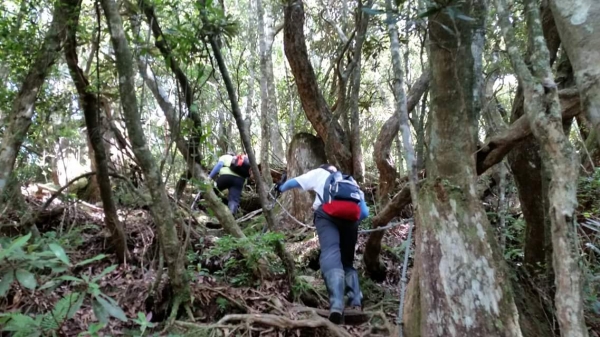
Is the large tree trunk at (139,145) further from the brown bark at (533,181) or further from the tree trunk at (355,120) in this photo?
the tree trunk at (355,120)

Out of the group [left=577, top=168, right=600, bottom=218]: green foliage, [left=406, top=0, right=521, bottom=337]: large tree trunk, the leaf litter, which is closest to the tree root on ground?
the leaf litter

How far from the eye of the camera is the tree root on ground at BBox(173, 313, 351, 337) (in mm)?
3859

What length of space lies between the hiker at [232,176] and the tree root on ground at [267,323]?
4.46 meters

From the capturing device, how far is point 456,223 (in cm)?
325

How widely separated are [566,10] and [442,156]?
157 centimetres

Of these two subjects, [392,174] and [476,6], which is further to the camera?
[392,174]

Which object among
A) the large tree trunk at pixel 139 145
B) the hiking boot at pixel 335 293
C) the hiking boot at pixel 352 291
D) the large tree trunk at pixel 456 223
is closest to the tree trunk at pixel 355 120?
the hiking boot at pixel 352 291

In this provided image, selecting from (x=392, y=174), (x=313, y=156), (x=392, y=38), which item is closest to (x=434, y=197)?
(x=392, y=38)

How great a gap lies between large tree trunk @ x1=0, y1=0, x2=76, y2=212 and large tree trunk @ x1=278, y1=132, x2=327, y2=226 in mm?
4409

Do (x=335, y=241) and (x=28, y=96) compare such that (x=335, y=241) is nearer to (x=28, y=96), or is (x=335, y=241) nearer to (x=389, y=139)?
(x=389, y=139)

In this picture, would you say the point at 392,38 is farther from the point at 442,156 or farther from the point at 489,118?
the point at 489,118

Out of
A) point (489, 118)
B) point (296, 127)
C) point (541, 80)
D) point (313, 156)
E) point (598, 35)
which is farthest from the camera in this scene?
point (296, 127)

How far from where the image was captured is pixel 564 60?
4.32 m

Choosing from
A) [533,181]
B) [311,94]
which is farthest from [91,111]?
[533,181]
